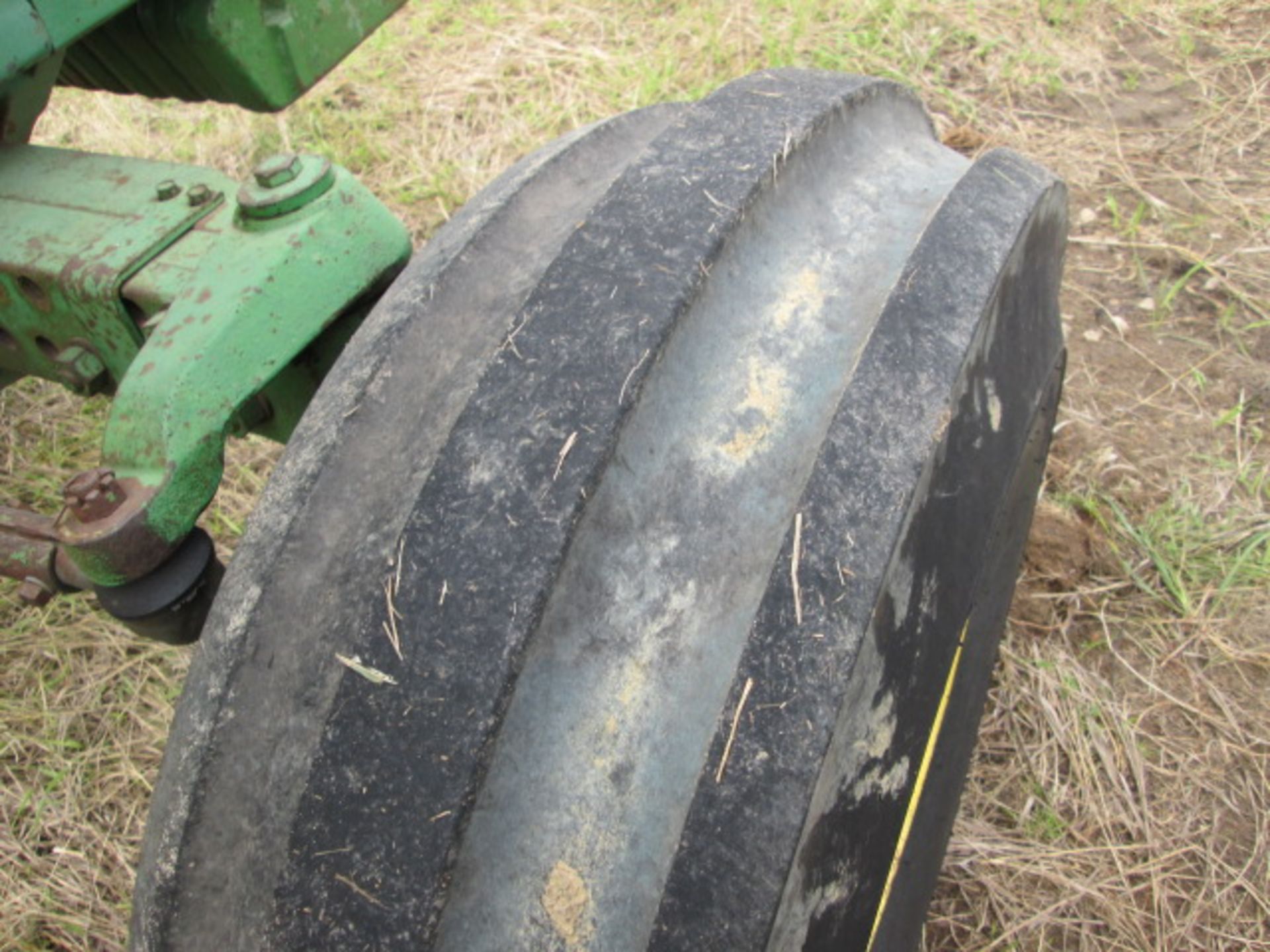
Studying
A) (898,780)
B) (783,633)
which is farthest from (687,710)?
(898,780)

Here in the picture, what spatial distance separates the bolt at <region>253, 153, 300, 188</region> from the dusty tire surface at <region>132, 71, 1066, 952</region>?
21 centimetres

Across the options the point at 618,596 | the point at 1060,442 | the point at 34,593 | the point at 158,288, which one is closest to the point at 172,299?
the point at 158,288

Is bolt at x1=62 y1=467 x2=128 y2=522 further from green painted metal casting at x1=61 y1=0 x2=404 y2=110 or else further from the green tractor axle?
green painted metal casting at x1=61 y1=0 x2=404 y2=110

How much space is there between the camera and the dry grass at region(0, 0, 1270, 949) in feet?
5.32

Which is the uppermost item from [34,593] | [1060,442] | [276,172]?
[276,172]

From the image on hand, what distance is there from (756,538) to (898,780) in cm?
23

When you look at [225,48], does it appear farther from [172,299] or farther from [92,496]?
[92,496]

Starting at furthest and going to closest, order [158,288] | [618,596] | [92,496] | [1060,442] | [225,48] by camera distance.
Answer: [1060,442]
[225,48]
[158,288]
[92,496]
[618,596]

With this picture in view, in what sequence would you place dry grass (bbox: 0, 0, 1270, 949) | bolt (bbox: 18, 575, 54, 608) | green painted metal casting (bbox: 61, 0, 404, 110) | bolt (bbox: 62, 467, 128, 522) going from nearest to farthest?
bolt (bbox: 62, 467, 128, 522) → bolt (bbox: 18, 575, 54, 608) → green painted metal casting (bbox: 61, 0, 404, 110) → dry grass (bbox: 0, 0, 1270, 949)

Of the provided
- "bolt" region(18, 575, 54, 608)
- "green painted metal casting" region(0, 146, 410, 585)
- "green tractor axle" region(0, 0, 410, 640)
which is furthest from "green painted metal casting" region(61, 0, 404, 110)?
"bolt" region(18, 575, 54, 608)

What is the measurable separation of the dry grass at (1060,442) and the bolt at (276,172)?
1.15 m

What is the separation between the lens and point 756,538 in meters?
0.82

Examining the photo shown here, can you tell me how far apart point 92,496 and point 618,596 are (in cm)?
51

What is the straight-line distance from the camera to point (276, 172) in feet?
3.62
